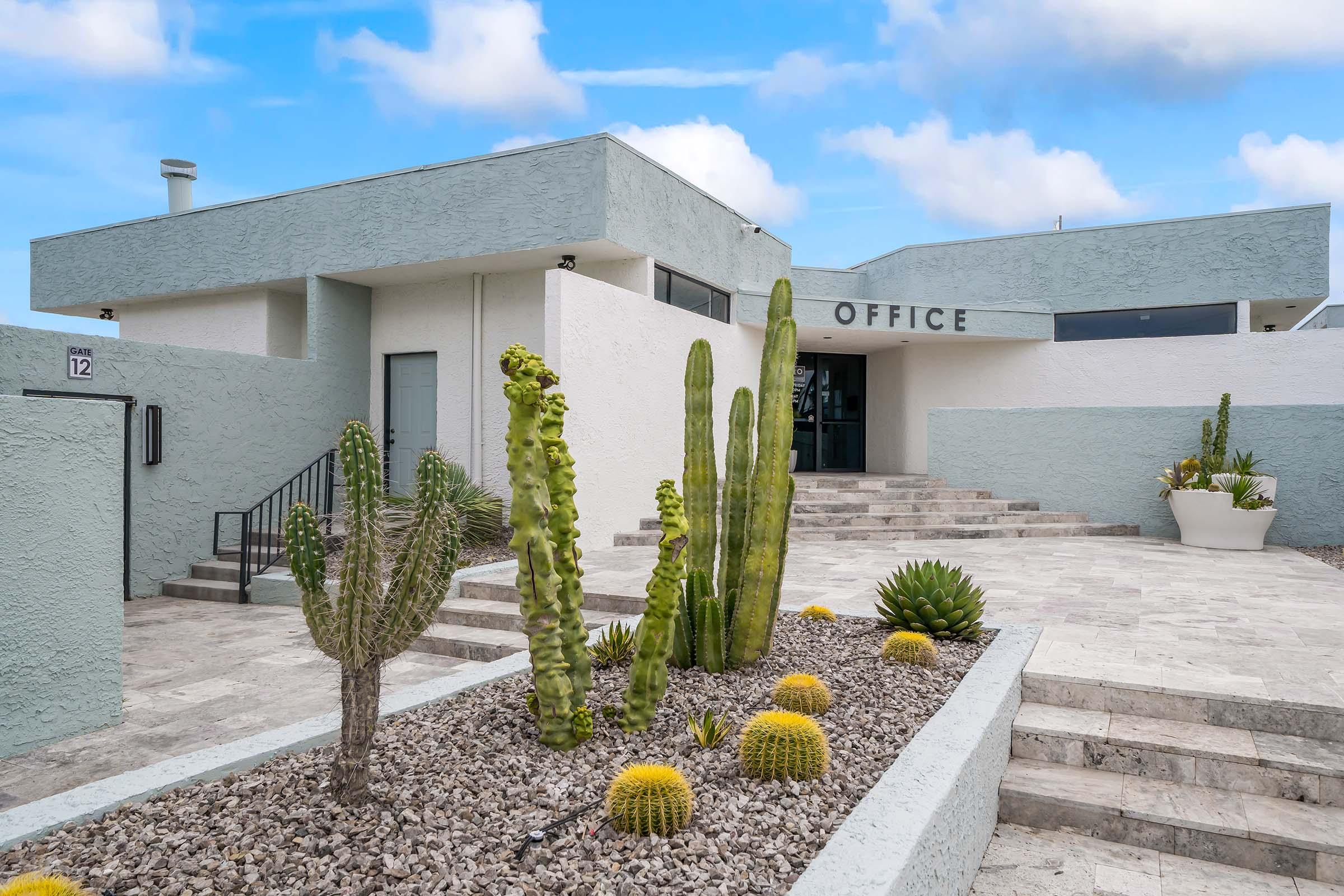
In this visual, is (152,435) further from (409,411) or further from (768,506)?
(768,506)

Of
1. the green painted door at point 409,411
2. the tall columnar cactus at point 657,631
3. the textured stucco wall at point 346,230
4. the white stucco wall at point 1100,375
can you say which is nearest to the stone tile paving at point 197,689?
the tall columnar cactus at point 657,631

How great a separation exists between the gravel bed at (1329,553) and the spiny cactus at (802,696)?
7.51 metres

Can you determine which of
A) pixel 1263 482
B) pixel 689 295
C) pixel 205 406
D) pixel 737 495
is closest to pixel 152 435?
pixel 205 406

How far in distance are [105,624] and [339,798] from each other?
2.42m

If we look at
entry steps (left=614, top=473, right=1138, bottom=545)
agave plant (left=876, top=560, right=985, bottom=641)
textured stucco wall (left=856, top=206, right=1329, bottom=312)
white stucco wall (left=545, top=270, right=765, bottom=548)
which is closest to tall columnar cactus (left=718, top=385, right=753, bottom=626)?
agave plant (left=876, top=560, right=985, bottom=641)

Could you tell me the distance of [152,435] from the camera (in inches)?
315

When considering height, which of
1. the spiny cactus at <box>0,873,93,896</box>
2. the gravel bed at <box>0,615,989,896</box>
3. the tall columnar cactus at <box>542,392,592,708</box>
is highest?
the tall columnar cactus at <box>542,392,592,708</box>

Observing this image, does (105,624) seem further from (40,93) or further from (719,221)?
(719,221)

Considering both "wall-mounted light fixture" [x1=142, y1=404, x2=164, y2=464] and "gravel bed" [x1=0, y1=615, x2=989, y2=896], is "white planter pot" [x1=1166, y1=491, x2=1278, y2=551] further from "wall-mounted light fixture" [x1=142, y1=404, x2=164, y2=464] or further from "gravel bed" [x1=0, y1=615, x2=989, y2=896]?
"wall-mounted light fixture" [x1=142, y1=404, x2=164, y2=464]

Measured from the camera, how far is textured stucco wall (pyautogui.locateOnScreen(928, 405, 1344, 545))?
30.8 feet

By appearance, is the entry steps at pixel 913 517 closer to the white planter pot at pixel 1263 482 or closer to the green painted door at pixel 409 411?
the white planter pot at pixel 1263 482

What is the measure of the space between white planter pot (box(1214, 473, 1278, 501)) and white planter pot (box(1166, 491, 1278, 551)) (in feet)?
0.54

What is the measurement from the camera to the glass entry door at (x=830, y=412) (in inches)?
598

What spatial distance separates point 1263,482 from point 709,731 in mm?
9439
